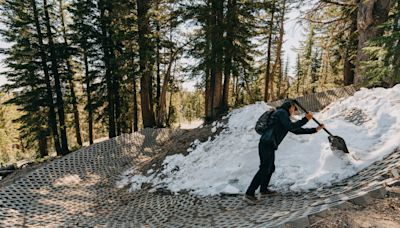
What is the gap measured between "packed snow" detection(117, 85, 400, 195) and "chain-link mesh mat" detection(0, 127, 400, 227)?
1.29ft

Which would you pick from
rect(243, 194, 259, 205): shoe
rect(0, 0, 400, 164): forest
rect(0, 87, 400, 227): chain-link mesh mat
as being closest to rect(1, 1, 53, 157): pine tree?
rect(0, 0, 400, 164): forest

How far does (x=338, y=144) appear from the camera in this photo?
5.22m

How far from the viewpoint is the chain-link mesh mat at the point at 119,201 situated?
399 cm

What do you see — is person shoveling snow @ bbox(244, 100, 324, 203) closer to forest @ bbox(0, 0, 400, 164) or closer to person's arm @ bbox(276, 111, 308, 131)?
person's arm @ bbox(276, 111, 308, 131)

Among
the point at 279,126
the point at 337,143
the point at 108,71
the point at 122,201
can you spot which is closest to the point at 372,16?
the point at 337,143

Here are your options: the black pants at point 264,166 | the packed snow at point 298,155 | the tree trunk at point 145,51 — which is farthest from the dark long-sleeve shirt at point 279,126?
the tree trunk at point 145,51

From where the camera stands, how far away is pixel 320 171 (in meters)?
5.14

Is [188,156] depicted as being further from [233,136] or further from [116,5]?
[116,5]

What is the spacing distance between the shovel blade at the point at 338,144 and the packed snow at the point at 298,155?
10cm

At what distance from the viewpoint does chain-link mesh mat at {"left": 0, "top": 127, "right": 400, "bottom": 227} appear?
3991 millimetres

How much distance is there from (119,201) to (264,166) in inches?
177

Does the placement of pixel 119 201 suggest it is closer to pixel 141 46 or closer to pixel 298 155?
pixel 298 155

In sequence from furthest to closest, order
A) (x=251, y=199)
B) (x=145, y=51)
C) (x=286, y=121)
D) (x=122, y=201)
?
(x=145, y=51) → (x=122, y=201) → (x=251, y=199) → (x=286, y=121)

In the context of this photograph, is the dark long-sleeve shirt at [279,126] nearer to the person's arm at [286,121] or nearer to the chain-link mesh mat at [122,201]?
the person's arm at [286,121]
